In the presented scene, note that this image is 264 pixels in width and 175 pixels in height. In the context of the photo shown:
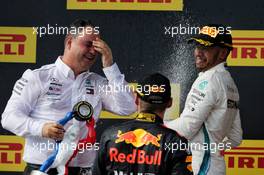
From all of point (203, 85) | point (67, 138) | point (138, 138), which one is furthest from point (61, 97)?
point (138, 138)

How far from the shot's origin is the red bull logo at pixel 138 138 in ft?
7.96

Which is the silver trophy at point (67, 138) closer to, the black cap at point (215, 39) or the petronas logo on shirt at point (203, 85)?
the petronas logo on shirt at point (203, 85)

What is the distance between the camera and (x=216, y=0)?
3.70 meters

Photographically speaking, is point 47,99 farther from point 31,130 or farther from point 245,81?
point 245,81

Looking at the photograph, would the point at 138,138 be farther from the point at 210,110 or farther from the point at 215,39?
the point at 215,39

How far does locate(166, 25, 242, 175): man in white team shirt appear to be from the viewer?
306cm

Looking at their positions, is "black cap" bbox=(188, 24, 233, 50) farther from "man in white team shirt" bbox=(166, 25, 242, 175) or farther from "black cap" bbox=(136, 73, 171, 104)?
"black cap" bbox=(136, 73, 171, 104)

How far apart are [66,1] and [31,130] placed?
969mm

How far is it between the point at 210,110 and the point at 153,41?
0.78m

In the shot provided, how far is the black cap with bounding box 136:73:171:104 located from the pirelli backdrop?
1.24 m

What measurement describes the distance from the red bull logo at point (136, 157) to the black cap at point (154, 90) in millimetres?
191

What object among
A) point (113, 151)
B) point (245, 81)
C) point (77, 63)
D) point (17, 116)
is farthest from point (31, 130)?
point (245, 81)

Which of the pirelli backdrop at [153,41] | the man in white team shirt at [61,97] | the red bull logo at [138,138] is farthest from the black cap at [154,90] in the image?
the pirelli backdrop at [153,41]

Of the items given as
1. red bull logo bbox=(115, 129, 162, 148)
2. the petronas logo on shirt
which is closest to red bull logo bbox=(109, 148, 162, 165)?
red bull logo bbox=(115, 129, 162, 148)
